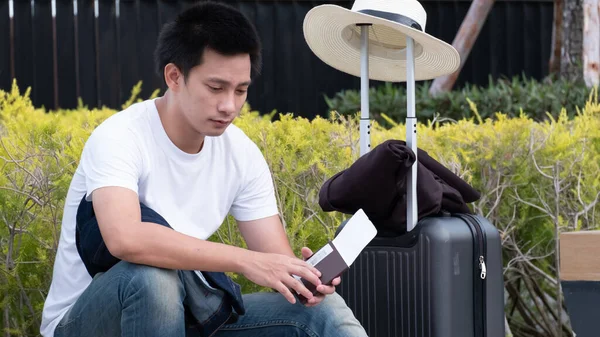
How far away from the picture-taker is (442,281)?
268cm

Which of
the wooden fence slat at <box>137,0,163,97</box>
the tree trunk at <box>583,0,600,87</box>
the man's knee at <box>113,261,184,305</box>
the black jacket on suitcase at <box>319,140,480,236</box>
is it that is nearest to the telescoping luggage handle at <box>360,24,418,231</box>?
the black jacket on suitcase at <box>319,140,480,236</box>

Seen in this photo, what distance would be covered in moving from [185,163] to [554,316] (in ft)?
7.62

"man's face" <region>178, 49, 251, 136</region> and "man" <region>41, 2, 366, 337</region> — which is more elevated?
"man's face" <region>178, 49, 251, 136</region>

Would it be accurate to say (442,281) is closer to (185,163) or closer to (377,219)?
(377,219)

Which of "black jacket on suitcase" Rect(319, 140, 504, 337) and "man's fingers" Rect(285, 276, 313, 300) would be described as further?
"black jacket on suitcase" Rect(319, 140, 504, 337)

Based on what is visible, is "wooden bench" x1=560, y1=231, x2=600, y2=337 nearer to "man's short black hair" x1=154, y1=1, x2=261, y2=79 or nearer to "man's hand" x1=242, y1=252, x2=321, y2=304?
"man's hand" x1=242, y1=252, x2=321, y2=304

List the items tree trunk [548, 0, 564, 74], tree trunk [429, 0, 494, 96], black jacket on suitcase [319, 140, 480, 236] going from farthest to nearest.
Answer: tree trunk [429, 0, 494, 96] → tree trunk [548, 0, 564, 74] → black jacket on suitcase [319, 140, 480, 236]

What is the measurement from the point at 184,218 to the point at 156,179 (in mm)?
131

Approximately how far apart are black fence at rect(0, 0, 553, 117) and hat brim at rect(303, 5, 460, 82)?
718 cm

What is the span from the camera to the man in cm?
237

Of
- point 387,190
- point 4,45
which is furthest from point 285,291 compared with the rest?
point 4,45

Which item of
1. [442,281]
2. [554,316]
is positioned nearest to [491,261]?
[442,281]

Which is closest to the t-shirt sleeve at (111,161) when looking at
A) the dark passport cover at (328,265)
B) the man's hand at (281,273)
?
the man's hand at (281,273)

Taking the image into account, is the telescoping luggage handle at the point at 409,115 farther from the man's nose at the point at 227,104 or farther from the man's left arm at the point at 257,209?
the man's nose at the point at 227,104
